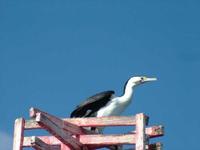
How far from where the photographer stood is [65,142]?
35.2 feet

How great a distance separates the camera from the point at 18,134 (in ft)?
34.0

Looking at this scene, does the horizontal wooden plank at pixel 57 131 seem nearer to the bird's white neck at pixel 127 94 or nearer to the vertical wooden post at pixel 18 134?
the vertical wooden post at pixel 18 134

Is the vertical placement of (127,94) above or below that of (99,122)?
above

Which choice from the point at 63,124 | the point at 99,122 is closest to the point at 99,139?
the point at 99,122

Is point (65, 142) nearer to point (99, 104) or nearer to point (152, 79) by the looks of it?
point (99, 104)

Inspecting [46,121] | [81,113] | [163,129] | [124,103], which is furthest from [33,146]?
[124,103]

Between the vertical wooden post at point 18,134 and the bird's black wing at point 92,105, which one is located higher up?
the bird's black wing at point 92,105

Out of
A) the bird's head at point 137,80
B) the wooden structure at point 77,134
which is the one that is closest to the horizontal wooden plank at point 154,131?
the wooden structure at point 77,134

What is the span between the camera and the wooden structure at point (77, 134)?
10211mm

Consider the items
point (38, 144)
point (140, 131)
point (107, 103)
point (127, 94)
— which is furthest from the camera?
point (127, 94)

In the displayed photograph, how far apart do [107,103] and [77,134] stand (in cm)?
268

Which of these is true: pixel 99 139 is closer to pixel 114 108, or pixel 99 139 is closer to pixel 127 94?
pixel 114 108

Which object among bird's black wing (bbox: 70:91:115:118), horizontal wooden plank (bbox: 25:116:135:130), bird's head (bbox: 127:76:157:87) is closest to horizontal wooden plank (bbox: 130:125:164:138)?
horizontal wooden plank (bbox: 25:116:135:130)

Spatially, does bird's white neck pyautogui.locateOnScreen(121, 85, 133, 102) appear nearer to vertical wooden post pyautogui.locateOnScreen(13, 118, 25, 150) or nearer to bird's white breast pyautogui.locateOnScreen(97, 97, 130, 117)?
bird's white breast pyautogui.locateOnScreen(97, 97, 130, 117)
